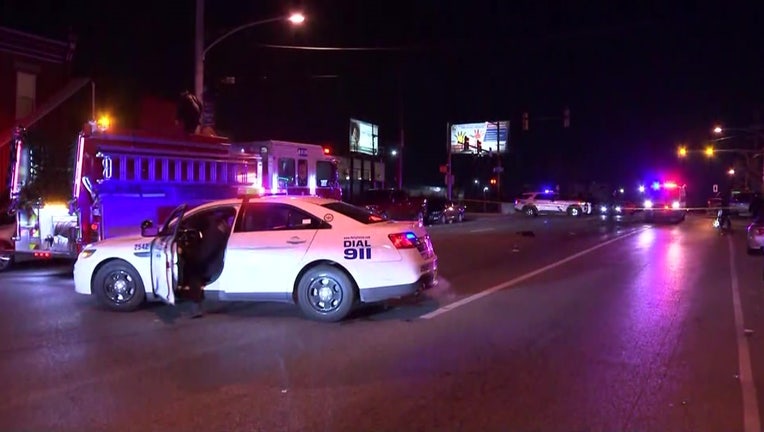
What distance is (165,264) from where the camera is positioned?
9008 millimetres

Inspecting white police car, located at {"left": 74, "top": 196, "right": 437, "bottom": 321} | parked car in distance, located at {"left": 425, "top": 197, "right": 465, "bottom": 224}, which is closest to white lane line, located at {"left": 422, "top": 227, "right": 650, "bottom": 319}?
white police car, located at {"left": 74, "top": 196, "right": 437, "bottom": 321}

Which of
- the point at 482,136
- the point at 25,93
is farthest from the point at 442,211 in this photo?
the point at 482,136

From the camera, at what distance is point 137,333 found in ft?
27.9

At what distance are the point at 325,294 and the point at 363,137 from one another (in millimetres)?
59404

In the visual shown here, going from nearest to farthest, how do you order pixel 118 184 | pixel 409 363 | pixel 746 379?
pixel 746 379
pixel 409 363
pixel 118 184

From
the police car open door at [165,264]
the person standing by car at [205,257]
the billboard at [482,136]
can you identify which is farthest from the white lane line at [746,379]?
the billboard at [482,136]

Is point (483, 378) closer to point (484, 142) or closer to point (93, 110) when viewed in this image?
point (93, 110)

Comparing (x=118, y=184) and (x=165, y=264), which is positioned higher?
(x=118, y=184)

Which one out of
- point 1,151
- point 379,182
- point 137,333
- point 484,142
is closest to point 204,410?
point 137,333

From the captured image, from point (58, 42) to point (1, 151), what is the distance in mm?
7828

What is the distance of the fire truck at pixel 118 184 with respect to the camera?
39.4 ft

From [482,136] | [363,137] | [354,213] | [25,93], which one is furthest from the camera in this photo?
[482,136]

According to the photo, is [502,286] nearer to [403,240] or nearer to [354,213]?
[403,240]

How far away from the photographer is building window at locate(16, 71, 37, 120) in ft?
79.7
